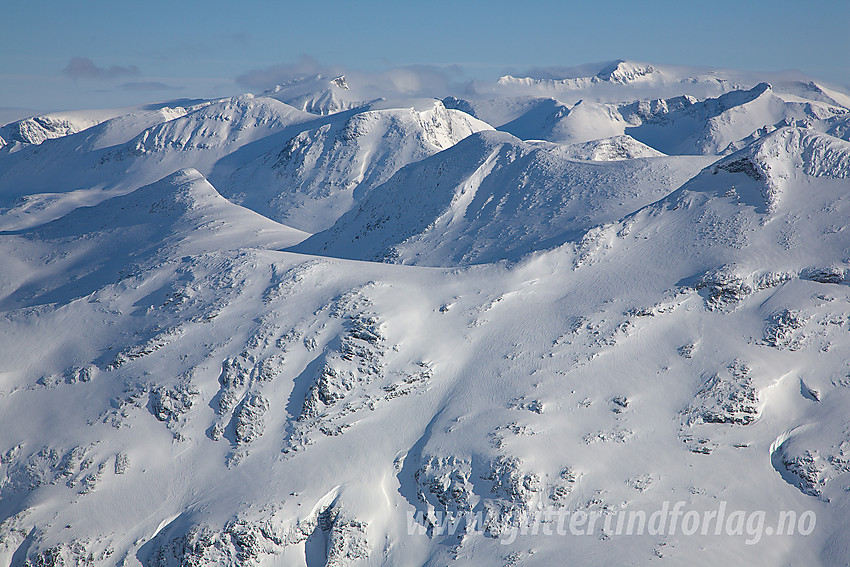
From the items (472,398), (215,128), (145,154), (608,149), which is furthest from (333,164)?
(472,398)

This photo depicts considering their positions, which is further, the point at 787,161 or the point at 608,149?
the point at 608,149

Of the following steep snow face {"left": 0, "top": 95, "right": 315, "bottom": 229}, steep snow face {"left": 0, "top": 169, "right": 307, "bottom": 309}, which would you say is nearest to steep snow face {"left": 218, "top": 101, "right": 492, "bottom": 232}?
steep snow face {"left": 0, "top": 95, "right": 315, "bottom": 229}

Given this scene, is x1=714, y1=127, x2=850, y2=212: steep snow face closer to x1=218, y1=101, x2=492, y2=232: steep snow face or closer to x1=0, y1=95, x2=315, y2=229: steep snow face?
x1=218, y1=101, x2=492, y2=232: steep snow face

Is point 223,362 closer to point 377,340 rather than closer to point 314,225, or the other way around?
point 377,340

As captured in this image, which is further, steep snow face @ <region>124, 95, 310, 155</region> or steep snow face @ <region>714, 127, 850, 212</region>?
steep snow face @ <region>124, 95, 310, 155</region>

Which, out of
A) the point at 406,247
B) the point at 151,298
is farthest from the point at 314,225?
the point at 151,298

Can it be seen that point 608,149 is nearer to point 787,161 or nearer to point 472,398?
point 787,161
